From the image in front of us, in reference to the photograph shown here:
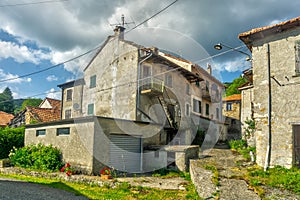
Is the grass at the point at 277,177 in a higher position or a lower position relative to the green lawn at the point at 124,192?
higher

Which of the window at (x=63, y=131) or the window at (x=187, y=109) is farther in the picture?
the window at (x=187, y=109)

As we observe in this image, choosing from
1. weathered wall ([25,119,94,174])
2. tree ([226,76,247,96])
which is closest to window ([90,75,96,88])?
weathered wall ([25,119,94,174])

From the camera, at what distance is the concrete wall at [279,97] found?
9.15 meters

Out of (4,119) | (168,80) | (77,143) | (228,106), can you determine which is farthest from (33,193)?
(4,119)

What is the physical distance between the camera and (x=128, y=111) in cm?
1775

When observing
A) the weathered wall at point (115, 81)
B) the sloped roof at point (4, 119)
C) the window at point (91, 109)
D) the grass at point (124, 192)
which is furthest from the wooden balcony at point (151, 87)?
the sloped roof at point (4, 119)

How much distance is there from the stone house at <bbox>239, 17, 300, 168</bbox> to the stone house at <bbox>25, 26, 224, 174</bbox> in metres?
5.64

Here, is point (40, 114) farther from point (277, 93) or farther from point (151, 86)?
point (277, 93)

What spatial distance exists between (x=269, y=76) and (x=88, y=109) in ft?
53.1

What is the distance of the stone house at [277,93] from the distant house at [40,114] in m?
22.2

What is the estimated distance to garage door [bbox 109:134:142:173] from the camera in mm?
12688

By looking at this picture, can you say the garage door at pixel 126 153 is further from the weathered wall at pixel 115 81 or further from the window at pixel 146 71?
the window at pixel 146 71

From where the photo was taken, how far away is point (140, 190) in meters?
9.00

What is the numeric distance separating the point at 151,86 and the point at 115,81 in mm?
3490
